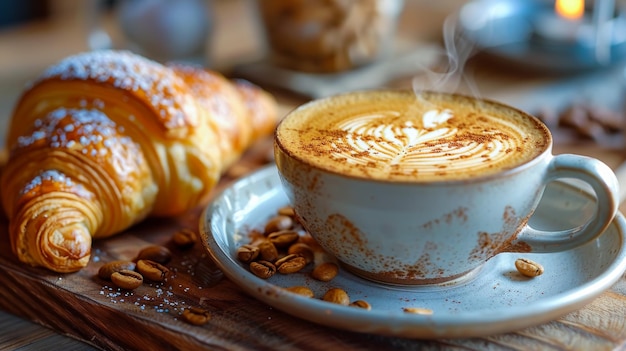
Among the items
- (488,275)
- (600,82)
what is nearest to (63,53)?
(600,82)

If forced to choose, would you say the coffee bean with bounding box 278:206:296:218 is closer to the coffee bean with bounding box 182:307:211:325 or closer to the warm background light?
the coffee bean with bounding box 182:307:211:325

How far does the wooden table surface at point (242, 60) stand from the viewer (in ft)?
2.65

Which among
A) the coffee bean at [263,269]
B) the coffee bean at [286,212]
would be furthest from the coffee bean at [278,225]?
the coffee bean at [263,269]

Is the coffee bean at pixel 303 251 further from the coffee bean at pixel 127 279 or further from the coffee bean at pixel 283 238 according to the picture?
the coffee bean at pixel 127 279

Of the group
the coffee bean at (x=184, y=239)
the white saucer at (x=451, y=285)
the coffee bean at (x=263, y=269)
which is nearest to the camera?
the white saucer at (x=451, y=285)

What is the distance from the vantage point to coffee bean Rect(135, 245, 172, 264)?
98cm

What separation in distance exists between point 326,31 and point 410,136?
759 millimetres

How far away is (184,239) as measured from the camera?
1.03 metres

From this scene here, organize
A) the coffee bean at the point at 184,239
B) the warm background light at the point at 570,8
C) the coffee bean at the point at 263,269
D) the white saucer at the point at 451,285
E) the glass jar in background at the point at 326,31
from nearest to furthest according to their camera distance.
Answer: the white saucer at the point at 451,285 → the coffee bean at the point at 263,269 → the coffee bean at the point at 184,239 → the glass jar in background at the point at 326,31 → the warm background light at the point at 570,8

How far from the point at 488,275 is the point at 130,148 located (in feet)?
1.70

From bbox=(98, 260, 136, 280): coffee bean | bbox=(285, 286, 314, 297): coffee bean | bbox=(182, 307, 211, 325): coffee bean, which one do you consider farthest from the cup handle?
bbox=(98, 260, 136, 280): coffee bean

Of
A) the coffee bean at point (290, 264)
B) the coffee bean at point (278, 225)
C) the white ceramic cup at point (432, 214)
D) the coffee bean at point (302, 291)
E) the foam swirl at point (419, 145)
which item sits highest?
the foam swirl at point (419, 145)

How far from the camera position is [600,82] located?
68.0 inches

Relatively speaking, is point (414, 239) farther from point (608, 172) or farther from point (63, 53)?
point (63, 53)
